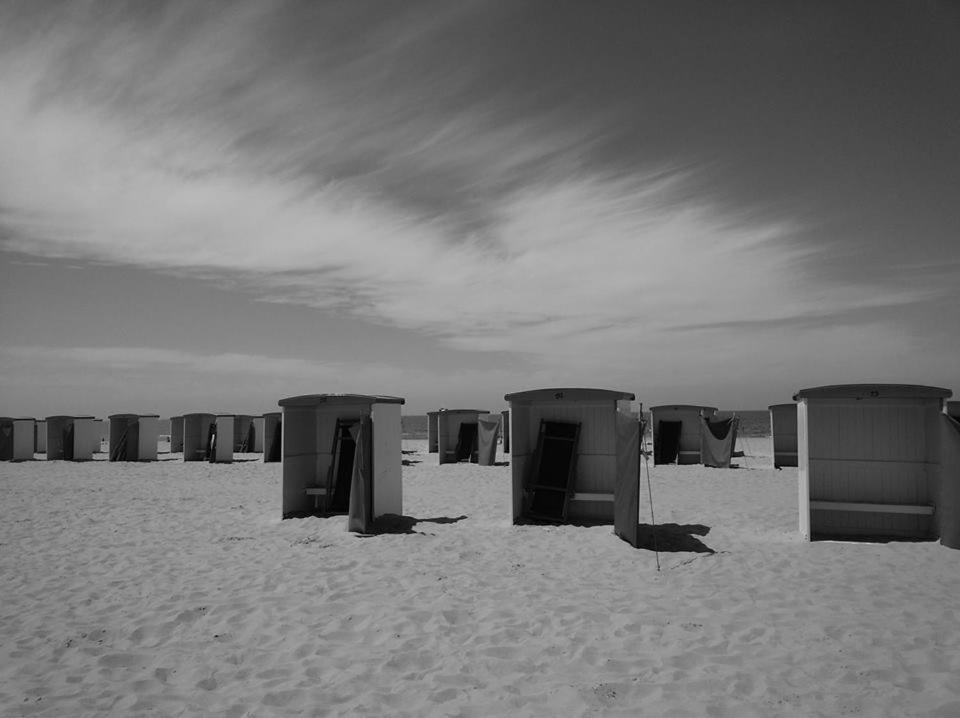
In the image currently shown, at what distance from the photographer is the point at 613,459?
1148cm

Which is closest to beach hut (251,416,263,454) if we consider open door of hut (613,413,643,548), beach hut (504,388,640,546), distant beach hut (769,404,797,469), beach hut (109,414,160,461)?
beach hut (109,414,160,461)

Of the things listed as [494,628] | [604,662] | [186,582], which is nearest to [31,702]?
[186,582]

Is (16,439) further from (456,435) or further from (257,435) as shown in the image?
(456,435)

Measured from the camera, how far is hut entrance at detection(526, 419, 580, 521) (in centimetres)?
1130

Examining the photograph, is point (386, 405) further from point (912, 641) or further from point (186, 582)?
point (912, 641)

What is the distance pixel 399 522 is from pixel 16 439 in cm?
2431

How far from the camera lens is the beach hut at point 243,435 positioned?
32.2 m

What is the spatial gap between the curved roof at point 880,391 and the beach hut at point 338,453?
267 inches

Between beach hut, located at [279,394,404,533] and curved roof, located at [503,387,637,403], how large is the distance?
221cm

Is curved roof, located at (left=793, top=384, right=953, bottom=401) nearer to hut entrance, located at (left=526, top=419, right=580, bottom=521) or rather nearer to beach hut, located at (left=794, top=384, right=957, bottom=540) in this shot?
beach hut, located at (left=794, top=384, right=957, bottom=540)

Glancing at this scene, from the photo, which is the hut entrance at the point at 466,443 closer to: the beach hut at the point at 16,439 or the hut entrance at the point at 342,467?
the hut entrance at the point at 342,467

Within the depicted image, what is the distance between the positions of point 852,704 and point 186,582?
6769 mm

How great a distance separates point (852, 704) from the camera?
4.48 metres

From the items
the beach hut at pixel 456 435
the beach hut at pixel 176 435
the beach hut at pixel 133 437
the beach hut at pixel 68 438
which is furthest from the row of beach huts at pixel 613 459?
the beach hut at pixel 176 435
